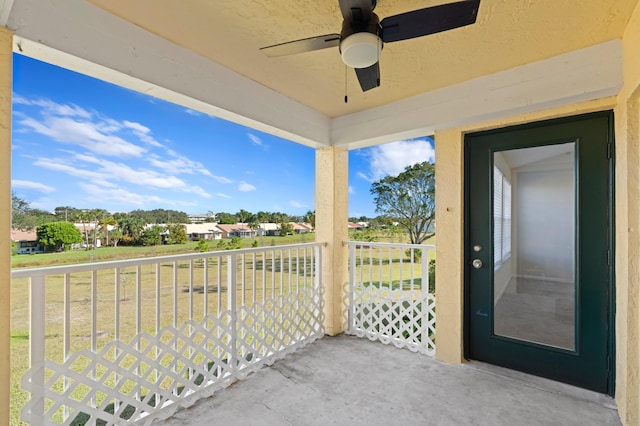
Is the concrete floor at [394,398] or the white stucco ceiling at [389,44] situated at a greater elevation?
the white stucco ceiling at [389,44]

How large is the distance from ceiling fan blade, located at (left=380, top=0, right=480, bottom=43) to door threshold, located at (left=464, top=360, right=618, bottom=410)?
2.71m

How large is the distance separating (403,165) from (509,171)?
1623 millimetres

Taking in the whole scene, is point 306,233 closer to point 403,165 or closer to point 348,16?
point 403,165

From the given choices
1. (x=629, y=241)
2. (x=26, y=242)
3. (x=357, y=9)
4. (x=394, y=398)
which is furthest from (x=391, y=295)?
(x=26, y=242)

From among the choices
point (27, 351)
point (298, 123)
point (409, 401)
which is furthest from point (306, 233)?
point (27, 351)

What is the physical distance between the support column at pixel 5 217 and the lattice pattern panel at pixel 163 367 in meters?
0.13

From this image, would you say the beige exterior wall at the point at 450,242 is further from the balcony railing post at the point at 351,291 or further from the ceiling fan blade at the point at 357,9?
the ceiling fan blade at the point at 357,9

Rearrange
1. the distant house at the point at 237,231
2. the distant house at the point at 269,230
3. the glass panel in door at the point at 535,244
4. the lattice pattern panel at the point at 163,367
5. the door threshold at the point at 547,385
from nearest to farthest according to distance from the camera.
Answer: the lattice pattern panel at the point at 163,367
the door threshold at the point at 547,385
the glass panel in door at the point at 535,244
the distant house at the point at 237,231
the distant house at the point at 269,230

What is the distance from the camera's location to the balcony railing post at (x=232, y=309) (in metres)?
2.50

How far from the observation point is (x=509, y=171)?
8.82 ft

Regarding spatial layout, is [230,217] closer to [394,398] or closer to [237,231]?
[237,231]

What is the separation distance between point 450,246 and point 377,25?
2.14m

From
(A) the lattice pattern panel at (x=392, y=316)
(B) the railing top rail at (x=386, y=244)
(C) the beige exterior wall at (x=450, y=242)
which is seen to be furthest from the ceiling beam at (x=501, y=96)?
(A) the lattice pattern panel at (x=392, y=316)

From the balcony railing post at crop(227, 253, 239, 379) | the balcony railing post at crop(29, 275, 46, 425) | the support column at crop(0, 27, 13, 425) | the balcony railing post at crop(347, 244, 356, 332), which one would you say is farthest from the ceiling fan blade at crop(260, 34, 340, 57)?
the balcony railing post at crop(347, 244, 356, 332)
